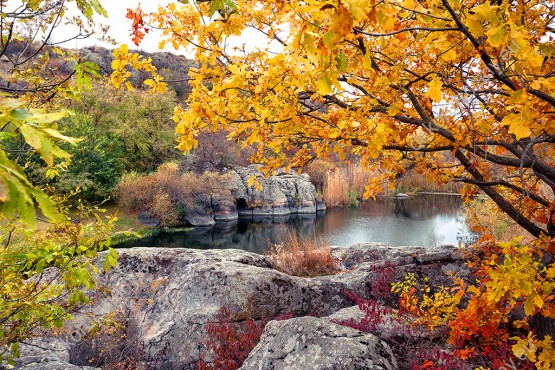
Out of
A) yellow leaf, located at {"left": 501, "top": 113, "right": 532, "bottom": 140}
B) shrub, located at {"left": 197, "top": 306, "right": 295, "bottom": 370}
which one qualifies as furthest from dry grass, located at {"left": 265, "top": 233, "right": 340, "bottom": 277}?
yellow leaf, located at {"left": 501, "top": 113, "right": 532, "bottom": 140}

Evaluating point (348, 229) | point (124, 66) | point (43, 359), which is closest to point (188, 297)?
point (43, 359)

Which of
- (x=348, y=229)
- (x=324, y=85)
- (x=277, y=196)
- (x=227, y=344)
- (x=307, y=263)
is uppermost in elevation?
(x=324, y=85)

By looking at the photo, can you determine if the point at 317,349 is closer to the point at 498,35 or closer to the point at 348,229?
the point at 498,35

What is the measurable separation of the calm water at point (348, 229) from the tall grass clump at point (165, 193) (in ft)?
5.01

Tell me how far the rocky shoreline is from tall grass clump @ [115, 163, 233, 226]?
42.9ft

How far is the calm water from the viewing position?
47.5ft

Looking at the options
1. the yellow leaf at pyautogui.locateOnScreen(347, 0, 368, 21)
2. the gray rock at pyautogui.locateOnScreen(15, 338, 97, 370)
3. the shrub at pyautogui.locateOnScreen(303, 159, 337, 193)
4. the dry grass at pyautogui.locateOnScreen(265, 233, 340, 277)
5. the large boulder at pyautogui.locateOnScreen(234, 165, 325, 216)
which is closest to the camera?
the yellow leaf at pyautogui.locateOnScreen(347, 0, 368, 21)

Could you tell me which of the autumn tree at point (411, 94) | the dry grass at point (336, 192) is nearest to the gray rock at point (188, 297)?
the autumn tree at point (411, 94)

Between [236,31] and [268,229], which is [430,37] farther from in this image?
[268,229]

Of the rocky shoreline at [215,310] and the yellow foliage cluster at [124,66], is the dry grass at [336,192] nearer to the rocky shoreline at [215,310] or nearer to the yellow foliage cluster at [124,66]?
the rocky shoreline at [215,310]

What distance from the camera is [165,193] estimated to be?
1823 cm

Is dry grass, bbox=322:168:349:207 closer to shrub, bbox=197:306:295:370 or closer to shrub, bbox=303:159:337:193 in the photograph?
shrub, bbox=303:159:337:193

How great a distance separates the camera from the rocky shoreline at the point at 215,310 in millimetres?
2424

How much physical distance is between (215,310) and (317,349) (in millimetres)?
1697
